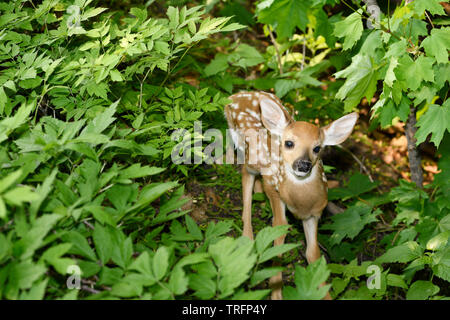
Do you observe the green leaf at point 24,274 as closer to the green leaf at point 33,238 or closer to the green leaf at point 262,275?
the green leaf at point 33,238

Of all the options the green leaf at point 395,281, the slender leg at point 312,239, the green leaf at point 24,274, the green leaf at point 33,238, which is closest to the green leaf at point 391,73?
the slender leg at point 312,239

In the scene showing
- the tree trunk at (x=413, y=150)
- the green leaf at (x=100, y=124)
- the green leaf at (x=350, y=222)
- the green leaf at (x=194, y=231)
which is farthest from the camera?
the tree trunk at (x=413, y=150)

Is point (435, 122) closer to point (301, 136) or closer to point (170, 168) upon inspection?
point (301, 136)

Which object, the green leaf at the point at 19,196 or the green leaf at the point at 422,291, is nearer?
the green leaf at the point at 19,196

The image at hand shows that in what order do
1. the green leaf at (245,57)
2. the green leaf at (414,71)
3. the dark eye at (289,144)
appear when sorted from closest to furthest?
1. the green leaf at (414,71)
2. the dark eye at (289,144)
3. the green leaf at (245,57)

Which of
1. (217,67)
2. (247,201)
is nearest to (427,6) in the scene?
(247,201)

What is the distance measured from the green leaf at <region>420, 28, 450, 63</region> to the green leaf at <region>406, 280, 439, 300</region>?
1.27 metres

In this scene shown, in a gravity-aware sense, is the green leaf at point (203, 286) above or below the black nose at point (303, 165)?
below

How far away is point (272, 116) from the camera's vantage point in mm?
2766

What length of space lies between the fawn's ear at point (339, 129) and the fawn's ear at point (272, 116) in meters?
0.25

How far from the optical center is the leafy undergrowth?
1645 millimetres

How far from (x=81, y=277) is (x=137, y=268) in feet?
0.86

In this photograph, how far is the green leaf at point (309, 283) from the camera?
1.76 metres
